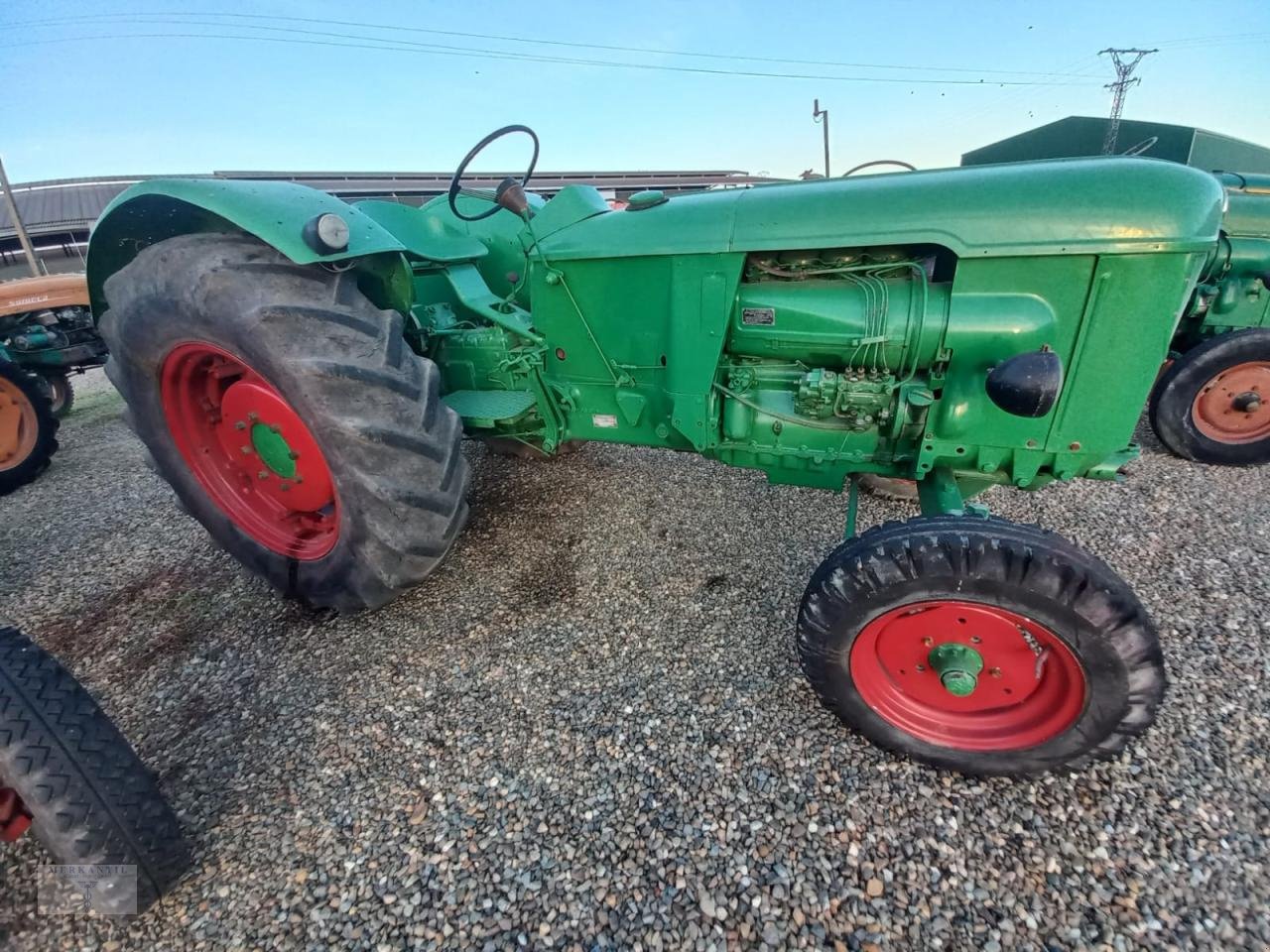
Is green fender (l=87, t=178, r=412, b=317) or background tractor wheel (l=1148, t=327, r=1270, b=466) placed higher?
green fender (l=87, t=178, r=412, b=317)

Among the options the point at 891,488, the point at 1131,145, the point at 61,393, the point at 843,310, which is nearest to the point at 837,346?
the point at 843,310

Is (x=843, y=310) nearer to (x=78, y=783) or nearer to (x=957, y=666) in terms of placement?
(x=957, y=666)

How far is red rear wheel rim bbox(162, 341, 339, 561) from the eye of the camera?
7.24ft

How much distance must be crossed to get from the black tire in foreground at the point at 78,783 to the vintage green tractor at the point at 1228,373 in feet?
15.2

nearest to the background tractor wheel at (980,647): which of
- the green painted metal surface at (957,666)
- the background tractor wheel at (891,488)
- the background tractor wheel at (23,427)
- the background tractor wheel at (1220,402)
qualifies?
the green painted metal surface at (957,666)

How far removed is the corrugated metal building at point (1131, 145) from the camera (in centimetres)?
1084

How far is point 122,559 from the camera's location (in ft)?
9.52

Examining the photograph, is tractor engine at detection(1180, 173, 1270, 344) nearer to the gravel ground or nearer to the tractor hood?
the gravel ground

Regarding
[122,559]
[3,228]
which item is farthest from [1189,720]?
[3,228]

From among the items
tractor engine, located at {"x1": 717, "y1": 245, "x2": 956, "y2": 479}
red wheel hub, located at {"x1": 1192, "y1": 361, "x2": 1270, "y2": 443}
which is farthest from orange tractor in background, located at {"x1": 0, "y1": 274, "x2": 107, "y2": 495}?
red wheel hub, located at {"x1": 1192, "y1": 361, "x2": 1270, "y2": 443}

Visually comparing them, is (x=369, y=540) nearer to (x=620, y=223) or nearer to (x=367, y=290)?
(x=367, y=290)

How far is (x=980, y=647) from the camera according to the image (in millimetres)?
1577

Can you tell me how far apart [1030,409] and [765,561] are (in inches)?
49.5

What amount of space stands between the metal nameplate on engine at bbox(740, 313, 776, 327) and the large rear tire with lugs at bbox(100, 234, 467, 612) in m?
1.04
